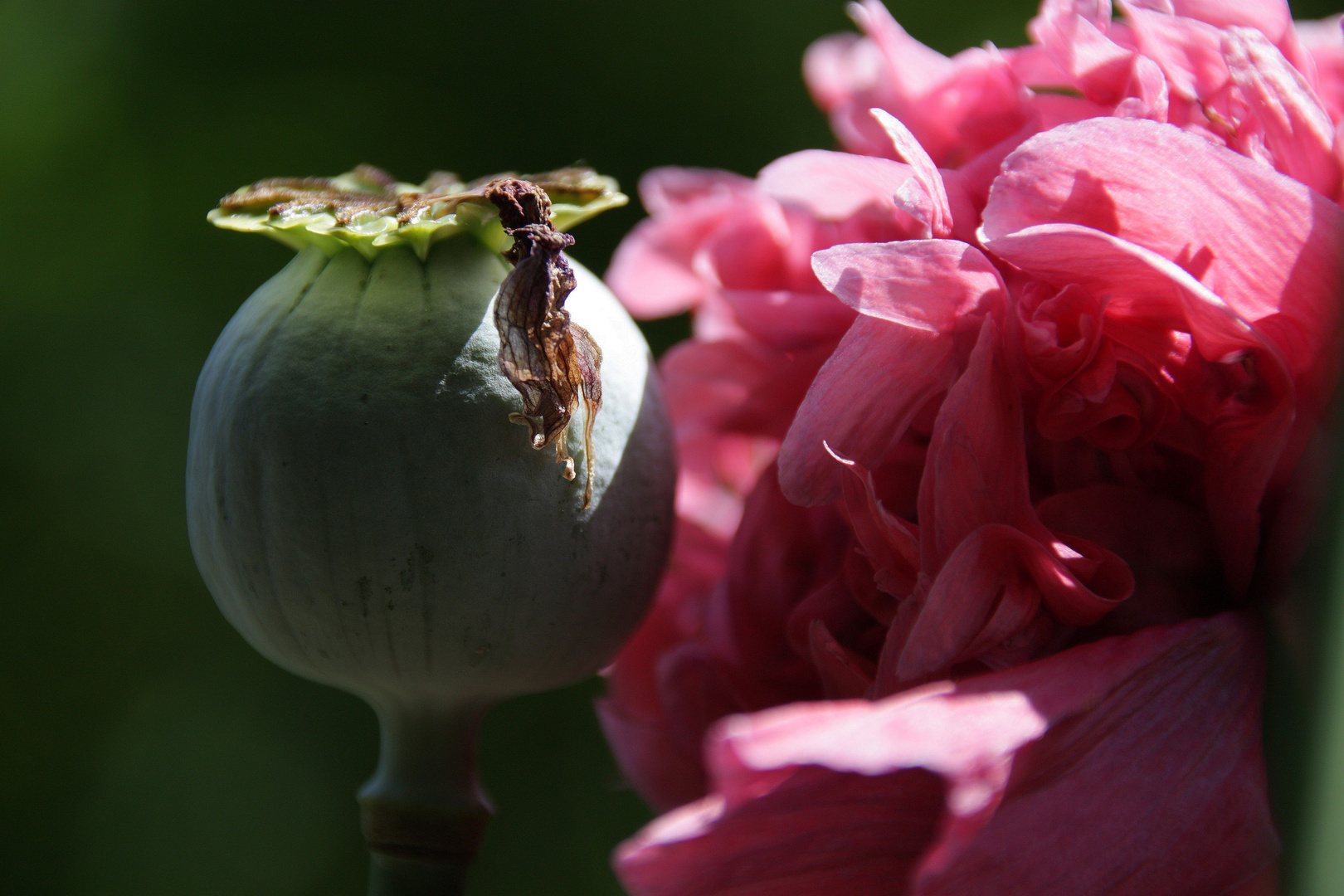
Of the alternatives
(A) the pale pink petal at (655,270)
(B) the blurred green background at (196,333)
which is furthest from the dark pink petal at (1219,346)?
(B) the blurred green background at (196,333)

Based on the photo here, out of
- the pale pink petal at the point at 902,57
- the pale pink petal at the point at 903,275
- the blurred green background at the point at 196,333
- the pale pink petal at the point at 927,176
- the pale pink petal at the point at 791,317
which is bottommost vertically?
the blurred green background at the point at 196,333

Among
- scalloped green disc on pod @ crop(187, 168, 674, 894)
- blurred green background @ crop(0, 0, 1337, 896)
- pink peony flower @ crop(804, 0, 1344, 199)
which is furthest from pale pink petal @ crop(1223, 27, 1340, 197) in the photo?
blurred green background @ crop(0, 0, 1337, 896)

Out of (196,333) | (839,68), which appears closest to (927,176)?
(839,68)

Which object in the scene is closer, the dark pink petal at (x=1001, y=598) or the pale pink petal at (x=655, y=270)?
the dark pink petal at (x=1001, y=598)

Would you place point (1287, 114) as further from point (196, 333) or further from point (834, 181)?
point (196, 333)

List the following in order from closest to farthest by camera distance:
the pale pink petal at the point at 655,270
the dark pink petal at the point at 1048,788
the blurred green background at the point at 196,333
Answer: the dark pink petal at the point at 1048,788 → the pale pink petal at the point at 655,270 → the blurred green background at the point at 196,333

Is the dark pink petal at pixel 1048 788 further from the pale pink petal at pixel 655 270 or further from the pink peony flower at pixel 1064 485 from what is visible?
the pale pink petal at pixel 655 270

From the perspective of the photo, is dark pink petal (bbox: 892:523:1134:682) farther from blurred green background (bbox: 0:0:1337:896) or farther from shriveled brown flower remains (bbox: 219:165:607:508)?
blurred green background (bbox: 0:0:1337:896)
